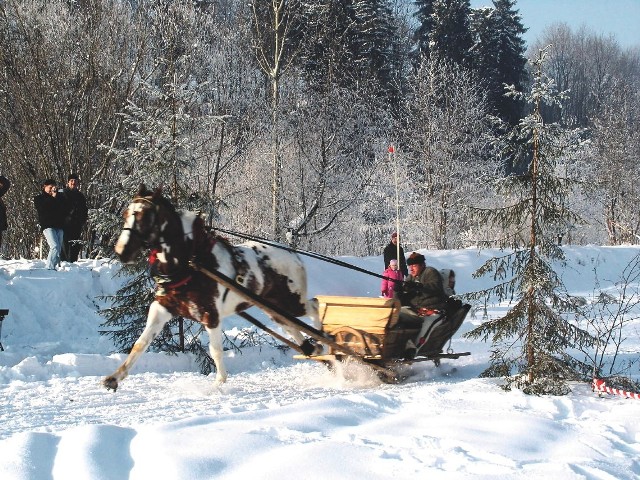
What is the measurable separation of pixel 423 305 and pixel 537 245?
1984mm

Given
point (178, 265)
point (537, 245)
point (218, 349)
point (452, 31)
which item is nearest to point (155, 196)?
point (178, 265)

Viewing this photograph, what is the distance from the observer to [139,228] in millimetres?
7805

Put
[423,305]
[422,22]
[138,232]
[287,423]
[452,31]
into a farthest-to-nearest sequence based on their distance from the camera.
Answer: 1. [422,22]
2. [452,31]
3. [423,305]
4. [138,232]
5. [287,423]

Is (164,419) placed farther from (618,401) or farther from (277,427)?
(618,401)

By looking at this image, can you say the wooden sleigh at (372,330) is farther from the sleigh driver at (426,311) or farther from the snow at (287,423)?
the snow at (287,423)

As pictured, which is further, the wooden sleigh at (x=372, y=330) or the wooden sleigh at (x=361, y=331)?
the wooden sleigh at (x=372, y=330)

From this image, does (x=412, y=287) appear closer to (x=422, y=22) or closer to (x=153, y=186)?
(x=153, y=186)

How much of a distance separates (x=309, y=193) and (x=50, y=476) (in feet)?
76.9

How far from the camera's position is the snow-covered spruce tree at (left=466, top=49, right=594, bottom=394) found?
817cm

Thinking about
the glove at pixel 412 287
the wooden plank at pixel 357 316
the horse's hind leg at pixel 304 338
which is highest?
the glove at pixel 412 287

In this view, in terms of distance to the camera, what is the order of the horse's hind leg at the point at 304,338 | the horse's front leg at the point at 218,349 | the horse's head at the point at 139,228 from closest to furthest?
the horse's head at the point at 139,228 → the horse's front leg at the point at 218,349 → the horse's hind leg at the point at 304,338

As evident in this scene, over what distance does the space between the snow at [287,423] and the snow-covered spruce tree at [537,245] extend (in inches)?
21.6

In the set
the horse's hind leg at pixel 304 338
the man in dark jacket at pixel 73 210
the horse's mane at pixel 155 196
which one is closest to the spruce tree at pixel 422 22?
the man in dark jacket at pixel 73 210

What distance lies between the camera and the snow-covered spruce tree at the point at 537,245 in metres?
8.17
